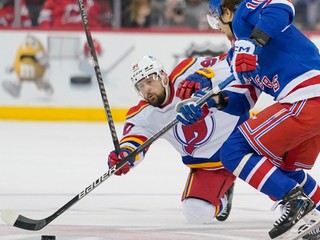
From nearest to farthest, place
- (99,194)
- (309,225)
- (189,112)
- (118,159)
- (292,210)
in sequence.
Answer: (292,210), (309,225), (189,112), (118,159), (99,194)

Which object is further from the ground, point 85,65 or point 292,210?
point 85,65

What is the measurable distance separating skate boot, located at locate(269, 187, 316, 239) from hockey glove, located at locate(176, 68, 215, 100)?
735 millimetres

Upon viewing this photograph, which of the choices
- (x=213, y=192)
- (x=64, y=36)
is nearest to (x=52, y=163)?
(x=213, y=192)

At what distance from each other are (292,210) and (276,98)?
16.4 inches

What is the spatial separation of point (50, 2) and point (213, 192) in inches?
162

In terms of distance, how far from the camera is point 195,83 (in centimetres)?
Result: 397

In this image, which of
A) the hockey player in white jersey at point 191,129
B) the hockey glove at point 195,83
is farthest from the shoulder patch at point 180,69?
the hockey glove at point 195,83

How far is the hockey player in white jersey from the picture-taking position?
401cm

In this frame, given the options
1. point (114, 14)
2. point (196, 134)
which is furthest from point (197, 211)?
point (114, 14)

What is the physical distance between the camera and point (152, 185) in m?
5.09

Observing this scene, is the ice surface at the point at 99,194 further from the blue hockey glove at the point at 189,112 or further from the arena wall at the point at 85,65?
the arena wall at the point at 85,65

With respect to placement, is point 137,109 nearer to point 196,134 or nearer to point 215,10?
point 196,134

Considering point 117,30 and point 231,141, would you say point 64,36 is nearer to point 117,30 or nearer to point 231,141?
point 117,30

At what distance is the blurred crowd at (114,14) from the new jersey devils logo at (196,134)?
374 centimetres
